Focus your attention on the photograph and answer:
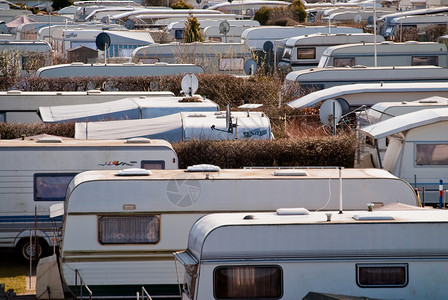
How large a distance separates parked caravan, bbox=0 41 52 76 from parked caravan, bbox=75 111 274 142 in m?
13.1

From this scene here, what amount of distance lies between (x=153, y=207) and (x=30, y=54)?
842 inches

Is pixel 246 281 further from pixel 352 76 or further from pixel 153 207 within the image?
pixel 352 76

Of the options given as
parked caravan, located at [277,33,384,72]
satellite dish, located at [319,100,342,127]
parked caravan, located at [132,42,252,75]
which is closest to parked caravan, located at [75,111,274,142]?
satellite dish, located at [319,100,342,127]

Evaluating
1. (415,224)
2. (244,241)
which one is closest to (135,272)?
(244,241)

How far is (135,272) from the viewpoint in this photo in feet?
34.0

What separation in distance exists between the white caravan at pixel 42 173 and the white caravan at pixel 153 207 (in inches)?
74.1

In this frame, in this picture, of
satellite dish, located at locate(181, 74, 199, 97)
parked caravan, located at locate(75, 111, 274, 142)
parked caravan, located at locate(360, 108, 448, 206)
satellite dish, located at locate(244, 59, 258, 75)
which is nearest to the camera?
parked caravan, located at locate(360, 108, 448, 206)

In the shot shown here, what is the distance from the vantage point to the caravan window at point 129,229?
10.3 meters

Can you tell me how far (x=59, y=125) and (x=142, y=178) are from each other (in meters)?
6.51

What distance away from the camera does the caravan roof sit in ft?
46.7

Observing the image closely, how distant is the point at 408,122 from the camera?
14.4 m

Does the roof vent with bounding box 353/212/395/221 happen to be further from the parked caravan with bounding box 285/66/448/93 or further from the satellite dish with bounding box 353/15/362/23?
the satellite dish with bounding box 353/15/362/23

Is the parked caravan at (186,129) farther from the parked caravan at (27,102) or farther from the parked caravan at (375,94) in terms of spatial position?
the parked caravan at (375,94)

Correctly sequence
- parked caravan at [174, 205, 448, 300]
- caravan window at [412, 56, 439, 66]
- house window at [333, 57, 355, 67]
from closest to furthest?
parked caravan at [174, 205, 448, 300] → house window at [333, 57, 355, 67] → caravan window at [412, 56, 439, 66]
